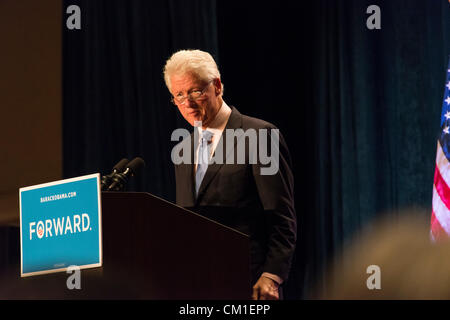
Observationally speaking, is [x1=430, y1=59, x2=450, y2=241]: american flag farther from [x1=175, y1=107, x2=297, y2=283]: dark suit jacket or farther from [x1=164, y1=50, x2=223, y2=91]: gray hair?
[x1=164, y1=50, x2=223, y2=91]: gray hair

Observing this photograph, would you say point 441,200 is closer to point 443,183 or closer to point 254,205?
point 443,183

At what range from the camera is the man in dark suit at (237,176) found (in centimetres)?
234

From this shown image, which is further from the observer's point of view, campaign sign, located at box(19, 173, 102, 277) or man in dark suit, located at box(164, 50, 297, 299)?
man in dark suit, located at box(164, 50, 297, 299)

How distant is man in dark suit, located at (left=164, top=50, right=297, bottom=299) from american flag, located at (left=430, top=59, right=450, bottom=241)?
1.64m

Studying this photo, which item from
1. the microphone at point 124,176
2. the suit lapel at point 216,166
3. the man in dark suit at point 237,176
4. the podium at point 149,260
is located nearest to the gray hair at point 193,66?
the man in dark suit at point 237,176

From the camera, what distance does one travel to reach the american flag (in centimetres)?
378

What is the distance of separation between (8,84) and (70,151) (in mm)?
595

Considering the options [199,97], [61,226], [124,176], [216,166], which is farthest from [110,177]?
[199,97]

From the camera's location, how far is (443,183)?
3820 mm

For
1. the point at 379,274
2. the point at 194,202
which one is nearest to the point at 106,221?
the point at 194,202

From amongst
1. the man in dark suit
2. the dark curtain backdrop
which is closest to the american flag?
the dark curtain backdrop

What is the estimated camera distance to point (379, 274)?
416 cm

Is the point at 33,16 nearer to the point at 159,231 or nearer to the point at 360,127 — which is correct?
the point at 360,127

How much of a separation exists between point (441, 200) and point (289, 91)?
141cm
